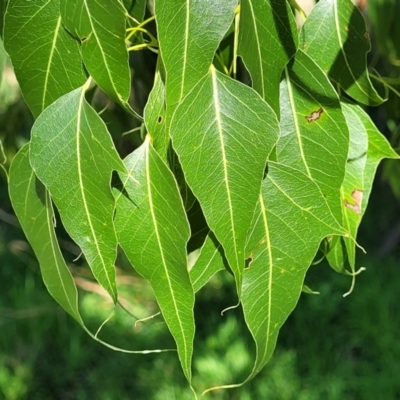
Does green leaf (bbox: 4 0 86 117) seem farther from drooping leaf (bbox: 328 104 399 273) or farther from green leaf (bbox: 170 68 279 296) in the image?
drooping leaf (bbox: 328 104 399 273)

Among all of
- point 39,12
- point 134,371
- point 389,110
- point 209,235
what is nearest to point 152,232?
point 209,235

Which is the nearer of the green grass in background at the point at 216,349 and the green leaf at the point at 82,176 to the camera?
the green leaf at the point at 82,176

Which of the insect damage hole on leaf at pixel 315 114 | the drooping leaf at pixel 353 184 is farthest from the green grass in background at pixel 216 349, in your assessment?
the insect damage hole on leaf at pixel 315 114

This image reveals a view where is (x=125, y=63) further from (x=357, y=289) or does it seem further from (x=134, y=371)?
(x=357, y=289)

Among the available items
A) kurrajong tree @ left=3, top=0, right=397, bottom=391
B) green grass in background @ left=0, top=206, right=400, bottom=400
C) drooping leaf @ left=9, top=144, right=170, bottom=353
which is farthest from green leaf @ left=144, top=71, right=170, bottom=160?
green grass in background @ left=0, top=206, right=400, bottom=400

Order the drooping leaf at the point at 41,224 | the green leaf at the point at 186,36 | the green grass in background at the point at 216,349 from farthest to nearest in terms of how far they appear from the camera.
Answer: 1. the green grass in background at the point at 216,349
2. the drooping leaf at the point at 41,224
3. the green leaf at the point at 186,36

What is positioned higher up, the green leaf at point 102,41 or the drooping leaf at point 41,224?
the green leaf at point 102,41

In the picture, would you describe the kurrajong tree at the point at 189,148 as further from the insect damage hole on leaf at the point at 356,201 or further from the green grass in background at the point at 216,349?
the green grass in background at the point at 216,349
